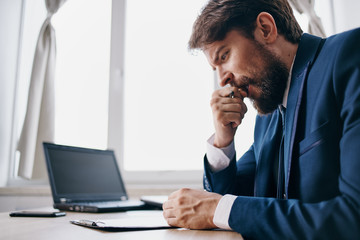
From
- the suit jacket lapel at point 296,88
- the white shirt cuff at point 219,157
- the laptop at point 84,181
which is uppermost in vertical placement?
the suit jacket lapel at point 296,88

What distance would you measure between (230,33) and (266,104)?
0.30 m

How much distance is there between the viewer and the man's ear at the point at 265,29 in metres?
1.18

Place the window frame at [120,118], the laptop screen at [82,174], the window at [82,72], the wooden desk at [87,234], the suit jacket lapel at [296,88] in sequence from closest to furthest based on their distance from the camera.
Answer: the wooden desk at [87,234] < the suit jacket lapel at [296,88] < the laptop screen at [82,174] < the window frame at [120,118] < the window at [82,72]

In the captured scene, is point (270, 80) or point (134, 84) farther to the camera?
point (134, 84)

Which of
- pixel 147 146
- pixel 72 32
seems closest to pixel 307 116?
pixel 147 146

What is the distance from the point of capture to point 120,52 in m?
2.50

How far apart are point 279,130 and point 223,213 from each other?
0.55 metres

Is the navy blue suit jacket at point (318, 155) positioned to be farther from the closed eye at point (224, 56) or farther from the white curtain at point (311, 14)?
the white curtain at point (311, 14)

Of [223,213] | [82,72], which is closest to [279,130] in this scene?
[223,213]

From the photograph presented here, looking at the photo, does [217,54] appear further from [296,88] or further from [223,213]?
[223,213]

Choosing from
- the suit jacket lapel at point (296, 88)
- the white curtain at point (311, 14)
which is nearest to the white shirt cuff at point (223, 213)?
the suit jacket lapel at point (296, 88)

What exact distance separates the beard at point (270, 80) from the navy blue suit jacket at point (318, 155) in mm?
167

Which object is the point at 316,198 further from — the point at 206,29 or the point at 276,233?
the point at 206,29

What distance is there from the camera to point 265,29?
1.19m
